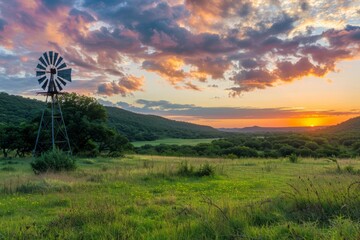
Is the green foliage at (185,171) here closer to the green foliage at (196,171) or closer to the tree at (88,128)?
the green foliage at (196,171)

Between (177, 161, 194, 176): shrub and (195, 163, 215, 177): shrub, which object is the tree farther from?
(195, 163, 215, 177): shrub

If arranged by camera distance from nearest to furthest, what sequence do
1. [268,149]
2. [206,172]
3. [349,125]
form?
[206,172] → [268,149] → [349,125]

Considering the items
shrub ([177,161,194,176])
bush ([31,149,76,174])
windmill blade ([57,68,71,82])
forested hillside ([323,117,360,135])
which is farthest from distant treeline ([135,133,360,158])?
forested hillside ([323,117,360,135])

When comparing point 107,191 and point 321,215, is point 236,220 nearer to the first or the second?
point 321,215

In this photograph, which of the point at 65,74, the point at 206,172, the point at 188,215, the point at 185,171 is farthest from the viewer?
the point at 65,74

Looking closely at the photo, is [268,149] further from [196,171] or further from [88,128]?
[196,171]

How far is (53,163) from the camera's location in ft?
81.2

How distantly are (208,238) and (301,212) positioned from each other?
324cm

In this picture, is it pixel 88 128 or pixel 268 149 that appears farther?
pixel 268 149

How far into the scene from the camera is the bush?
24.6 m

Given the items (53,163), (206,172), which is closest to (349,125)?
(206,172)

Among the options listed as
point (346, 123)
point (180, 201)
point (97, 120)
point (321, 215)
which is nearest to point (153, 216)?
point (180, 201)

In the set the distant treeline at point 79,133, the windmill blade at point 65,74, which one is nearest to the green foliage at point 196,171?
the windmill blade at point 65,74

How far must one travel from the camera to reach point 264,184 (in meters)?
17.7
